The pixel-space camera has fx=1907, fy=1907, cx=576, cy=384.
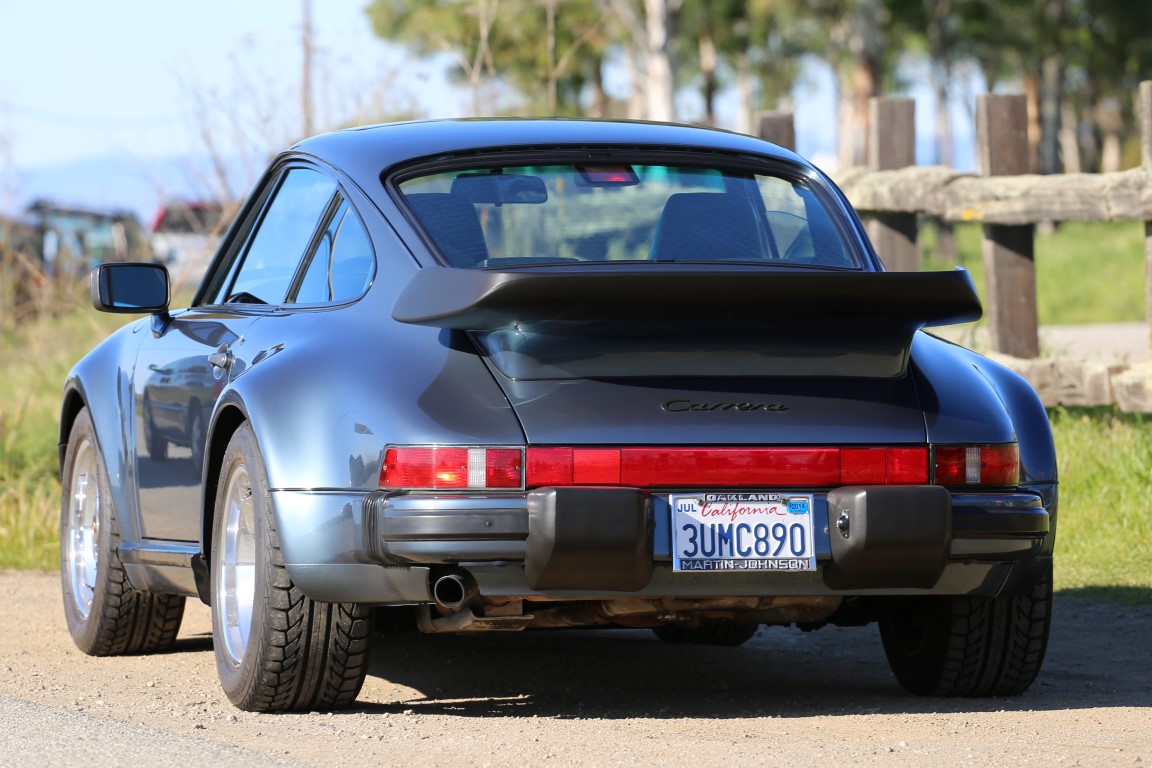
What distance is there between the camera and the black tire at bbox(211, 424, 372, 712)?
4.66 meters

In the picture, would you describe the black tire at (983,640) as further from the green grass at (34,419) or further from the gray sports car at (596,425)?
the green grass at (34,419)

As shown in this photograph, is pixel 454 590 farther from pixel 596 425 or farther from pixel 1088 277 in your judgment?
pixel 1088 277

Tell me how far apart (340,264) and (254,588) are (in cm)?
89

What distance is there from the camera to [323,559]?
4.51 metres

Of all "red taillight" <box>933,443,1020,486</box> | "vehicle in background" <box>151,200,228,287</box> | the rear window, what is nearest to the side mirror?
the rear window

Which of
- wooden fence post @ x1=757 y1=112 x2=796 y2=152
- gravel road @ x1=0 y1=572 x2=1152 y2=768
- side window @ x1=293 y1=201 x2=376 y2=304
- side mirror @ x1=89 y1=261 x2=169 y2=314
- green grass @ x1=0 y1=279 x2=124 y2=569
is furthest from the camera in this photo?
wooden fence post @ x1=757 y1=112 x2=796 y2=152

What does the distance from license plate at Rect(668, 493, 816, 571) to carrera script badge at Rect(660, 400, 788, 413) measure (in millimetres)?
205

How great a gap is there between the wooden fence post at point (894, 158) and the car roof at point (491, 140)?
15.6 ft

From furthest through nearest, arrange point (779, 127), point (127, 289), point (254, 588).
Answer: point (779, 127), point (127, 289), point (254, 588)

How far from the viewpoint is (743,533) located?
443cm

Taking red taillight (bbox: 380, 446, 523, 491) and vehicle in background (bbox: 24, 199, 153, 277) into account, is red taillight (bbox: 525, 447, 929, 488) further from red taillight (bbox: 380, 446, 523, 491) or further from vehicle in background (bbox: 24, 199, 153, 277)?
vehicle in background (bbox: 24, 199, 153, 277)

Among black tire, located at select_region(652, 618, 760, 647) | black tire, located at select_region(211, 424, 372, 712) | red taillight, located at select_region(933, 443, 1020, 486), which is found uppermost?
red taillight, located at select_region(933, 443, 1020, 486)

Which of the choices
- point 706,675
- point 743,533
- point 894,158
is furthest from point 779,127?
point 743,533

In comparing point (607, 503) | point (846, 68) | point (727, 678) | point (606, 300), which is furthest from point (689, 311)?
point (846, 68)
